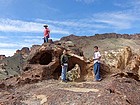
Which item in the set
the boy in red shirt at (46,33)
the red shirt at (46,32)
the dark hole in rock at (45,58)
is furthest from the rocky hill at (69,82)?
the red shirt at (46,32)

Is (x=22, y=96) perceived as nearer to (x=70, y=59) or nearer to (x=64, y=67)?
(x=64, y=67)

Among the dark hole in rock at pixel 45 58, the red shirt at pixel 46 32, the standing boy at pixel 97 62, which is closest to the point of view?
the standing boy at pixel 97 62

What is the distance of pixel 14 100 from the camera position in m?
14.2

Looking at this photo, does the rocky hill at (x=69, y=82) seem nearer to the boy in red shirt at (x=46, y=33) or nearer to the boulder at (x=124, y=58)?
the boulder at (x=124, y=58)

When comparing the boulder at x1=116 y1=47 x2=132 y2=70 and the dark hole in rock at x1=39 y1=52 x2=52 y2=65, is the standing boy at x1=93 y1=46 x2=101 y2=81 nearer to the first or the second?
the dark hole in rock at x1=39 y1=52 x2=52 y2=65

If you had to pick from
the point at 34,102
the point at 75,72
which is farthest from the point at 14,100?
the point at 75,72

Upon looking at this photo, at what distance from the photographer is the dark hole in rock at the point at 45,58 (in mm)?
25041

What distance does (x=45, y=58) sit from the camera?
25688mm

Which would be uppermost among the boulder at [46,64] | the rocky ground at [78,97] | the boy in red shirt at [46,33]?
the boy in red shirt at [46,33]

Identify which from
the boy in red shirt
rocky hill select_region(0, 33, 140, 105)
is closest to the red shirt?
the boy in red shirt

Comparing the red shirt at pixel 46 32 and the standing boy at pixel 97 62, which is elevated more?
the red shirt at pixel 46 32

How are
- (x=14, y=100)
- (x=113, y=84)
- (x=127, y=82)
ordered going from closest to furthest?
(x=14, y=100) → (x=113, y=84) → (x=127, y=82)

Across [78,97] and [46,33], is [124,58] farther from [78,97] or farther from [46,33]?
[78,97]

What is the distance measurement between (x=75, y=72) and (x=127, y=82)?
1130 centimetres
